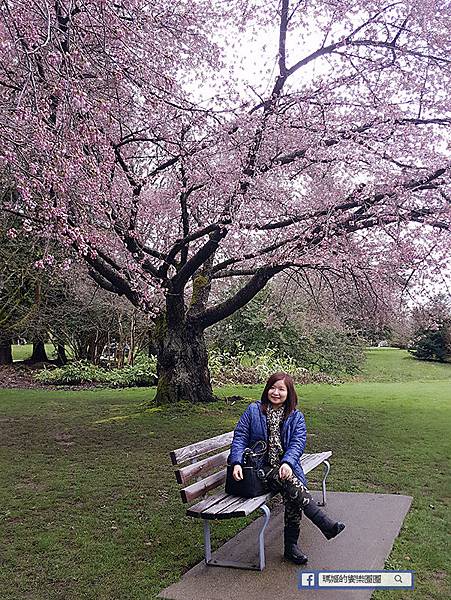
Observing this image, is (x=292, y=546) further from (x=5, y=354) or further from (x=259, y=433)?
(x=5, y=354)

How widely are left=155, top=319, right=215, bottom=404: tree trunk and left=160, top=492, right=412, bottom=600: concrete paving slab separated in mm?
5708

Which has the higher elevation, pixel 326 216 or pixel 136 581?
pixel 326 216

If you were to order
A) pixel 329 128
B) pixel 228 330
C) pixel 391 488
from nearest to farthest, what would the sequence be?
1. pixel 391 488
2. pixel 329 128
3. pixel 228 330

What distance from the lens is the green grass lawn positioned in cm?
412

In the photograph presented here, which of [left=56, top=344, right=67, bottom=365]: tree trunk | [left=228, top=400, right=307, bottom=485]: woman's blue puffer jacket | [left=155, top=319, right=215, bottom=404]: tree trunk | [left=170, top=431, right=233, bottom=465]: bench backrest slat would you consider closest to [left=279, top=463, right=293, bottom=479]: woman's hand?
[left=228, top=400, right=307, bottom=485]: woman's blue puffer jacket

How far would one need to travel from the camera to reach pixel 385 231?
31.8 ft

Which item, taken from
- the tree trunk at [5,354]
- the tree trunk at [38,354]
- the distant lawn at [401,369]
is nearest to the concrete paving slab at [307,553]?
the distant lawn at [401,369]

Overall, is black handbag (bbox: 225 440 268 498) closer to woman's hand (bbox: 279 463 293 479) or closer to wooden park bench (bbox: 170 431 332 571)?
wooden park bench (bbox: 170 431 332 571)

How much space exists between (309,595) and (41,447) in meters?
5.79

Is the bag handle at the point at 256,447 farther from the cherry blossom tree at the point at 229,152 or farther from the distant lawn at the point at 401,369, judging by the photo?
the distant lawn at the point at 401,369

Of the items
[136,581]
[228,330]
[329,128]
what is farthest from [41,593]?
[228,330]

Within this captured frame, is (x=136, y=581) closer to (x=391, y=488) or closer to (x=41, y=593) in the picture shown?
(x=41, y=593)

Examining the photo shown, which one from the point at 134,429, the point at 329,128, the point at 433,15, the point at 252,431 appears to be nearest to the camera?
the point at 252,431

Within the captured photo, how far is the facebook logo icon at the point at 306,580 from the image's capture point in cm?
383
